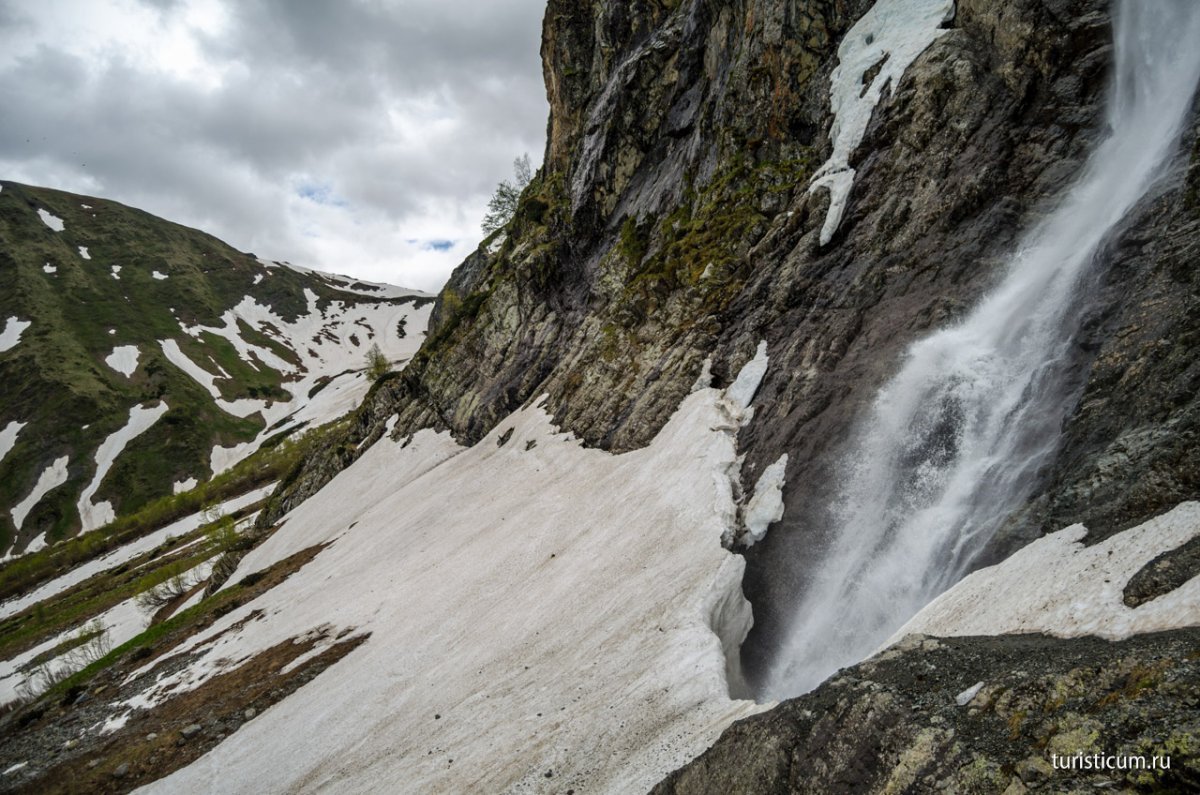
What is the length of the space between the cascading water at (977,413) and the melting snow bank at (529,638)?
382 cm

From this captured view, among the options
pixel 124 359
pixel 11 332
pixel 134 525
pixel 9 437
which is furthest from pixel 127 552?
pixel 11 332

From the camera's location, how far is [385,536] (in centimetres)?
4372

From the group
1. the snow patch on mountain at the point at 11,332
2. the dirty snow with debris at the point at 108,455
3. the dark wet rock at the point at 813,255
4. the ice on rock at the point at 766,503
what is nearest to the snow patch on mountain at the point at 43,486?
the dirty snow with debris at the point at 108,455

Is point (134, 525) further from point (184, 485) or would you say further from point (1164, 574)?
point (1164, 574)

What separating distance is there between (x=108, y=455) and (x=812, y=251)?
183468mm

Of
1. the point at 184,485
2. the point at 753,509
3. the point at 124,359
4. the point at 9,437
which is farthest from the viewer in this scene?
the point at 124,359

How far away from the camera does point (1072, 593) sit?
994 cm

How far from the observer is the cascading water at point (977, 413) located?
15.7m

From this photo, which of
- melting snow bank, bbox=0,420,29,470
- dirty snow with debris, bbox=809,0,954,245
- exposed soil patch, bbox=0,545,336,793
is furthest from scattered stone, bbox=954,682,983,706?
melting snow bank, bbox=0,420,29,470

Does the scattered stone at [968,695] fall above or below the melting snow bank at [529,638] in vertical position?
above

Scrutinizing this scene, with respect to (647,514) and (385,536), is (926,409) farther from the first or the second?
(385,536)

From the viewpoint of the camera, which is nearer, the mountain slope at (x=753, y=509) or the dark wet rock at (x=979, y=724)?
the dark wet rock at (x=979, y=724)

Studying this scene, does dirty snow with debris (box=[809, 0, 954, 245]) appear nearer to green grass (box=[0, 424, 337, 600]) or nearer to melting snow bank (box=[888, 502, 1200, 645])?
melting snow bank (box=[888, 502, 1200, 645])

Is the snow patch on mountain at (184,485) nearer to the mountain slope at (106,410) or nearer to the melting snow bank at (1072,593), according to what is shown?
the mountain slope at (106,410)
